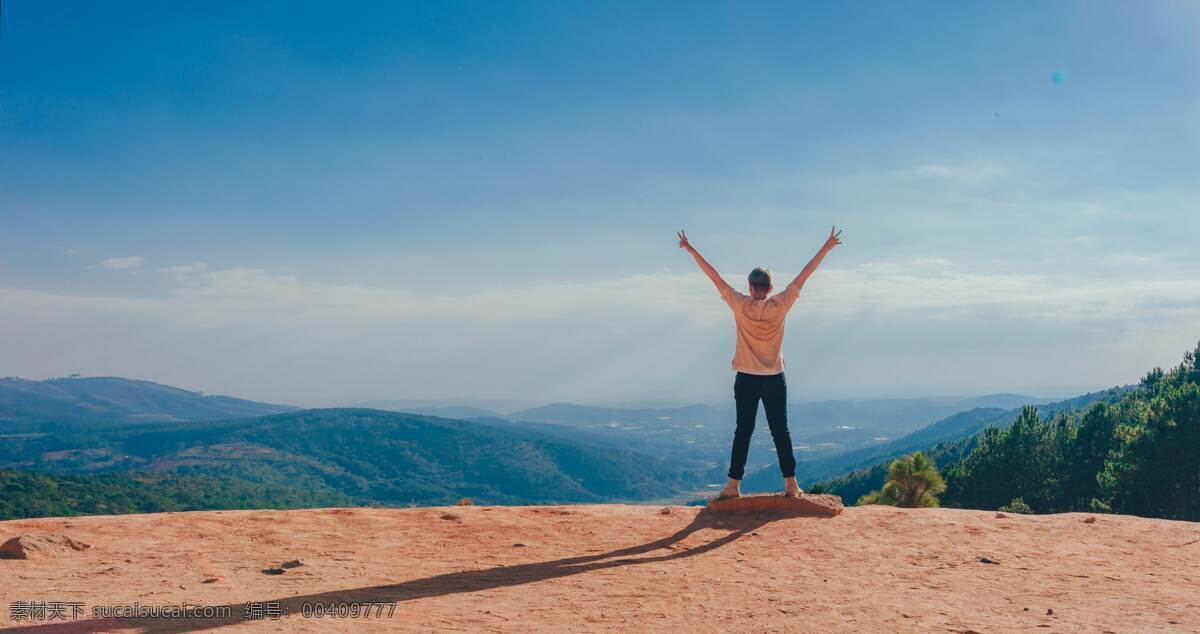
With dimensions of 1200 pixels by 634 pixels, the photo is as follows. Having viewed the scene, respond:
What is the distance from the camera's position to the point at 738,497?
9.78m

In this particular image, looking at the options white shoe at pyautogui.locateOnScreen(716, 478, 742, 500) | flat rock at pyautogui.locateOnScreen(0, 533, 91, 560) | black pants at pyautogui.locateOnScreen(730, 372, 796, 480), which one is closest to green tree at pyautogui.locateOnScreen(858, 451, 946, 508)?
white shoe at pyautogui.locateOnScreen(716, 478, 742, 500)

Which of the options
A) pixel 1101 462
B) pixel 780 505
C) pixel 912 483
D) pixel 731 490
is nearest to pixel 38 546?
pixel 731 490

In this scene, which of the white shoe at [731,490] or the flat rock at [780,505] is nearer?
the flat rock at [780,505]

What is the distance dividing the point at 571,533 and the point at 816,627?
419 centimetres

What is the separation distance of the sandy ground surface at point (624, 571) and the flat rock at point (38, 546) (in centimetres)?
15

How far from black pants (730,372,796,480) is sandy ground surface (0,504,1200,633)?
2.96 feet

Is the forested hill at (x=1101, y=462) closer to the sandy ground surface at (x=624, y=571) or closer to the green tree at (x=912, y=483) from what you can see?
the green tree at (x=912, y=483)

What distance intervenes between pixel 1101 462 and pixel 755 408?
54.1 meters

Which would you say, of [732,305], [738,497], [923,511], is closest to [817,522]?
[738,497]

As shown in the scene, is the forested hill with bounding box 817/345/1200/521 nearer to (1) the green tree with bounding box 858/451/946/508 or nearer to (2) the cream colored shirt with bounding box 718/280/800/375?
(1) the green tree with bounding box 858/451/946/508

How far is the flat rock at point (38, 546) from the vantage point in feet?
24.0

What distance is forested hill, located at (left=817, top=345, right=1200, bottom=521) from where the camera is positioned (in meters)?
35.8

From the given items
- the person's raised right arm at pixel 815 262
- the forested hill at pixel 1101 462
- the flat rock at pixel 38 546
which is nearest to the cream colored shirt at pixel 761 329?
the person's raised right arm at pixel 815 262

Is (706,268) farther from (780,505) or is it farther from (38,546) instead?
(38,546)
